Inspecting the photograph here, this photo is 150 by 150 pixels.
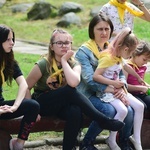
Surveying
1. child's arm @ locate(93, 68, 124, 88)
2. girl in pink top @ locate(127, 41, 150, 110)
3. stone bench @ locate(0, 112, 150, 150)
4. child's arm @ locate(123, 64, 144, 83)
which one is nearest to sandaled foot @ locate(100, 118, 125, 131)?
stone bench @ locate(0, 112, 150, 150)

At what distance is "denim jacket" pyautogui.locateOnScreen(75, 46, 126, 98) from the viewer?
17.2ft

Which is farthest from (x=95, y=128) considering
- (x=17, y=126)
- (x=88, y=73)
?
(x=17, y=126)

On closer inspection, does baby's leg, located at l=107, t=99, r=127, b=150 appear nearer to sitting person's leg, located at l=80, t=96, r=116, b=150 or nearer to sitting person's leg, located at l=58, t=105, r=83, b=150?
sitting person's leg, located at l=80, t=96, r=116, b=150

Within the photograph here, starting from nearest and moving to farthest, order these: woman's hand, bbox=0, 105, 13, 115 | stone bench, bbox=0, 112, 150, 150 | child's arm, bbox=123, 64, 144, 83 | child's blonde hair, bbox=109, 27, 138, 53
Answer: woman's hand, bbox=0, 105, 13, 115 < stone bench, bbox=0, 112, 150, 150 < child's blonde hair, bbox=109, 27, 138, 53 < child's arm, bbox=123, 64, 144, 83

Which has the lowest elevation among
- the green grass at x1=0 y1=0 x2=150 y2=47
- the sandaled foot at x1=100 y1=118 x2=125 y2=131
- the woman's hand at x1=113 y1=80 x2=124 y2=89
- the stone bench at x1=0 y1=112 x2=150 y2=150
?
the green grass at x1=0 y1=0 x2=150 y2=47

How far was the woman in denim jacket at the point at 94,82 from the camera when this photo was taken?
5.10 m

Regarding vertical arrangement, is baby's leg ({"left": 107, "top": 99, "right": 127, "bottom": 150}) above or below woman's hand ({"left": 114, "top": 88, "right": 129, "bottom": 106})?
below

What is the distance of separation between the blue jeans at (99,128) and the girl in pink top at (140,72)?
1.23 feet

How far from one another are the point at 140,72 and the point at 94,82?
2.29 ft

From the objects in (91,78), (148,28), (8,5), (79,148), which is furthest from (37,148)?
(8,5)

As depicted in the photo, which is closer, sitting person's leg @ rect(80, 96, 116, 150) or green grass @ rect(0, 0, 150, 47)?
sitting person's leg @ rect(80, 96, 116, 150)

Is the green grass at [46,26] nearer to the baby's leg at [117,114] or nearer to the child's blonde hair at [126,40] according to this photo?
the child's blonde hair at [126,40]

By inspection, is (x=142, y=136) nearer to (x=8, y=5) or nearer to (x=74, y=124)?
(x=74, y=124)

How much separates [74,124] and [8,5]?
54.4 feet
